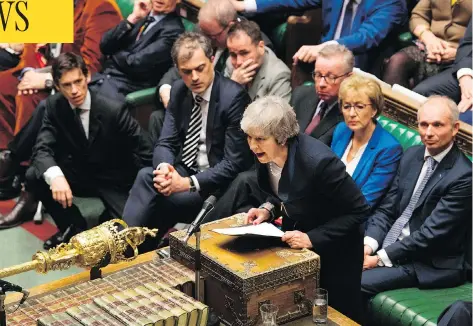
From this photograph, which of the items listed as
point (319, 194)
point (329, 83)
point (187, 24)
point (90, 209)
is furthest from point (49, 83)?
point (319, 194)

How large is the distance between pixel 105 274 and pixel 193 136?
131 centimetres

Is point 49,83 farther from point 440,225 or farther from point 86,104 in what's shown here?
point 440,225

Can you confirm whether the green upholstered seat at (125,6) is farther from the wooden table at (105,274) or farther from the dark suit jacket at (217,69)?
the wooden table at (105,274)

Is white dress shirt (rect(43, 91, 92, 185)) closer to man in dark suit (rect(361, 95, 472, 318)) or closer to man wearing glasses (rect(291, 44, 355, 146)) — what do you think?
man wearing glasses (rect(291, 44, 355, 146))

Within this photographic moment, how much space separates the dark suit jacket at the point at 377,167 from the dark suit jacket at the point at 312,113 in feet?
0.89

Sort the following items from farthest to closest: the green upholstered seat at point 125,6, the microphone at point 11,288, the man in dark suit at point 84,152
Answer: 1. the green upholstered seat at point 125,6
2. the man in dark suit at point 84,152
3. the microphone at point 11,288

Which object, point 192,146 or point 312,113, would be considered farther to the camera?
point 192,146

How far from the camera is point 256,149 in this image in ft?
11.7

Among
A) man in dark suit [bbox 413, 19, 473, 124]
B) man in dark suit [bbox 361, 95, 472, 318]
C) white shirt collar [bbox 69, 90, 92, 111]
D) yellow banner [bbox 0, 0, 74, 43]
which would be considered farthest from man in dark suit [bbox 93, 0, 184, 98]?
yellow banner [bbox 0, 0, 74, 43]

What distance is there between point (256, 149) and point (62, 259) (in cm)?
83

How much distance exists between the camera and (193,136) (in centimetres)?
479

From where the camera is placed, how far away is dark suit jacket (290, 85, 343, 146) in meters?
4.48

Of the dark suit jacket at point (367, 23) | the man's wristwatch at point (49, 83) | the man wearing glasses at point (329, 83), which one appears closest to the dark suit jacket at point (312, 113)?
the man wearing glasses at point (329, 83)

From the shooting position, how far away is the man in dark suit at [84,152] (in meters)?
5.05
